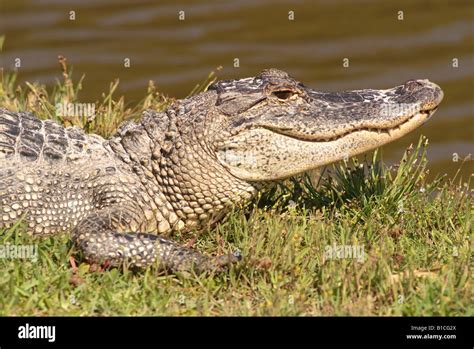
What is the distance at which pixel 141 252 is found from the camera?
5676 millimetres

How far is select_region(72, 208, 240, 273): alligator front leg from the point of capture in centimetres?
562

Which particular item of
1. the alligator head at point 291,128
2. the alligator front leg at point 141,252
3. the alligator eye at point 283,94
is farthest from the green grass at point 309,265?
the alligator eye at point 283,94

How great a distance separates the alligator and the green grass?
0.20m

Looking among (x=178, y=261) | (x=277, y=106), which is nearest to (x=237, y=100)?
(x=277, y=106)

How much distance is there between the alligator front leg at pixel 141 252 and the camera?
5.62 meters

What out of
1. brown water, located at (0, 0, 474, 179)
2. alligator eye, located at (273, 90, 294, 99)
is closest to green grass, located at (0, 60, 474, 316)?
alligator eye, located at (273, 90, 294, 99)

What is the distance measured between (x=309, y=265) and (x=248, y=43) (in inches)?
344

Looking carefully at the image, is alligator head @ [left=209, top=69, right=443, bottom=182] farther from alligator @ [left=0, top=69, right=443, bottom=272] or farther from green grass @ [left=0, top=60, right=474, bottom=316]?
green grass @ [left=0, top=60, right=474, bottom=316]

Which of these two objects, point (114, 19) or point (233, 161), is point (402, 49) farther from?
point (233, 161)

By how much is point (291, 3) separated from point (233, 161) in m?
9.36

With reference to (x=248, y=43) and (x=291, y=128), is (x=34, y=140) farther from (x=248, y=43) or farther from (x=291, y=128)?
(x=248, y=43)

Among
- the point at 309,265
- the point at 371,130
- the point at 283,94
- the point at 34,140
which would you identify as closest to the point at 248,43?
the point at 283,94
